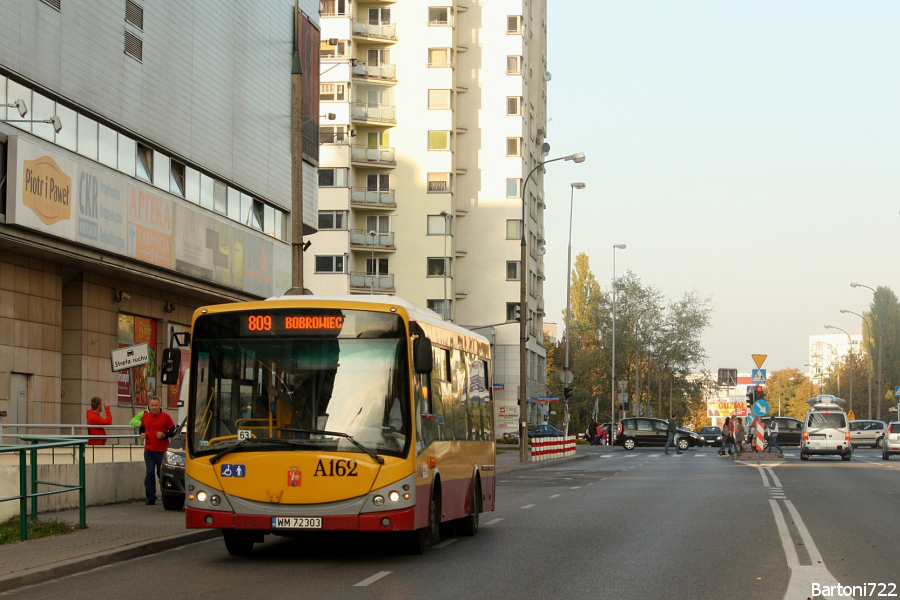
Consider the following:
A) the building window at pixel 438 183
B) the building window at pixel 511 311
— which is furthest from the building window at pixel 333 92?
the building window at pixel 511 311

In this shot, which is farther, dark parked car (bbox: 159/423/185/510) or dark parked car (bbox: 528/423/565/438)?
dark parked car (bbox: 528/423/565/438)

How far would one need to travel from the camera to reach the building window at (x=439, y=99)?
263ft

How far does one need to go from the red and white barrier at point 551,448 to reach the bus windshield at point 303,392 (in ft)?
106

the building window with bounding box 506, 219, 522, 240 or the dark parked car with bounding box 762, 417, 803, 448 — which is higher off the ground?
the building window with bounding box 506, 219, 522, 240

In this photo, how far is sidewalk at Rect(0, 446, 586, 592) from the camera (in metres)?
11.7

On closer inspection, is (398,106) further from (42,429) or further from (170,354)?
(170,354)

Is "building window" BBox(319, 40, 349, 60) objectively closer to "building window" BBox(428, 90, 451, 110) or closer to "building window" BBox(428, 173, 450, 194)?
"building window" BBox(428, 90, 451, 110)

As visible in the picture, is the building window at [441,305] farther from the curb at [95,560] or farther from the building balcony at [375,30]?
the curb at [95,560]

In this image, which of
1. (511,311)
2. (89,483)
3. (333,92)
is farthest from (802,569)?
(511,311)

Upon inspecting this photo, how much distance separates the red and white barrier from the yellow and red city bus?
32.3 metres

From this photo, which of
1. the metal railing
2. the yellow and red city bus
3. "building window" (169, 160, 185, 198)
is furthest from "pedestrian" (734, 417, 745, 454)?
the yellow and red city bus

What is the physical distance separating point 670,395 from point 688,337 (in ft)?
15.8

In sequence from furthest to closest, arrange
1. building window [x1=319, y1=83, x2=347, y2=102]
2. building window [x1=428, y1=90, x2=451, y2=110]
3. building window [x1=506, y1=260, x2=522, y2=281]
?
Result: building window [x1=506, y1=260, x2=522, y2=281], building window [x1=428, y1=90, x2=451, y2=110], building window [x1=319, y1=83, x2=347, y2=102]

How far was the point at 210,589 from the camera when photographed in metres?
10.7
